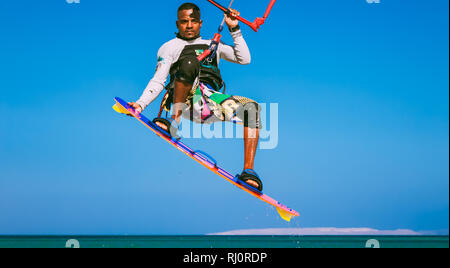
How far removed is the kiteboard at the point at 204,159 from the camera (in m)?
7.65

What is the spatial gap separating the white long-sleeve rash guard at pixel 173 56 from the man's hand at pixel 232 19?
6.6 inches

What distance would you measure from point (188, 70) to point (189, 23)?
2.55 feet

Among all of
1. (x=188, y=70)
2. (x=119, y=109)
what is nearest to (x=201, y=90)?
(x=188, y=70)

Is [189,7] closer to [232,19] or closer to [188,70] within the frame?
[232,19]

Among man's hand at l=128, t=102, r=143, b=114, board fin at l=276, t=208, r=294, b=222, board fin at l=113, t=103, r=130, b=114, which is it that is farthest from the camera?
board fin at l=276, t=208, r=294, b=222

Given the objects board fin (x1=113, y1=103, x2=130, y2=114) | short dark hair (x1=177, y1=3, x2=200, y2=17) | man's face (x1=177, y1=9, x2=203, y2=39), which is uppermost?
short dark hair (x1=177, y1=3, x2=200, y2=17)

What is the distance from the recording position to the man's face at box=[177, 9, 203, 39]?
25.0 feet

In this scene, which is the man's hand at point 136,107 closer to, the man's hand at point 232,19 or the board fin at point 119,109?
the board fin at point 119,109

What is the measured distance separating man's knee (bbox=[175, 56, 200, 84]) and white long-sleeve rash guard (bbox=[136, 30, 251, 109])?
30 centimetres

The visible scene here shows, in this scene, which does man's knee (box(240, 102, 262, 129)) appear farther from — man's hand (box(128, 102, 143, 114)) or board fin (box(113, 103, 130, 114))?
board fin (box(113, 103, 130, 114))

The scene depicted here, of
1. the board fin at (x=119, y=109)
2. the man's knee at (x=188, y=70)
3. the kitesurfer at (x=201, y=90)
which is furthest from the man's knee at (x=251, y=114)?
the board fin at (x=119, y=109)

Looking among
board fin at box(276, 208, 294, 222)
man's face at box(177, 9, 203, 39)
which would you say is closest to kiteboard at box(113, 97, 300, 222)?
board fin at box(276, 208, 294, 222)
